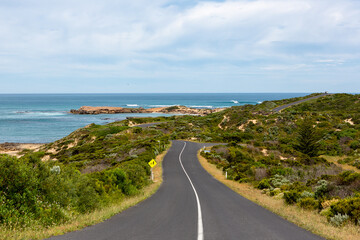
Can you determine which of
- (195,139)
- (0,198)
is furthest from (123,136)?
(0,198)

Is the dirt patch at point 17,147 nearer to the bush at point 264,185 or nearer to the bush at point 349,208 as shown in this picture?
the bush at point 264,185

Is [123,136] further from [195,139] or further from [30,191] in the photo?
[30,191]

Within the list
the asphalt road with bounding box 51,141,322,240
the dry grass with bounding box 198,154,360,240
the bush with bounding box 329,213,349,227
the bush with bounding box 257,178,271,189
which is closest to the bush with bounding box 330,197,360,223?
the bush with bounding box 329,213,349,227

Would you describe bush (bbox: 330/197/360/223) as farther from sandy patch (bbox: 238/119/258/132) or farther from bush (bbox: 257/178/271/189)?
sandy patch (bbox: 238/119/258/132)

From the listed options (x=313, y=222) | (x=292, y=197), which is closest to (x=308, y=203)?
(x=292, y=197)

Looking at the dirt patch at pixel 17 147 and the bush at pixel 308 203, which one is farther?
the dirt patch at pixel 17 147

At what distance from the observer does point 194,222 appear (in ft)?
28.8

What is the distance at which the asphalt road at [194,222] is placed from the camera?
7184 mm

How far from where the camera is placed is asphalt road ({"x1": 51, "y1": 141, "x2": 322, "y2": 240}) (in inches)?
283

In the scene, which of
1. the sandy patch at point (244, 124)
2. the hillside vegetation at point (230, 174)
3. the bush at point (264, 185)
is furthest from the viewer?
the sandy patch at point (244, 124)

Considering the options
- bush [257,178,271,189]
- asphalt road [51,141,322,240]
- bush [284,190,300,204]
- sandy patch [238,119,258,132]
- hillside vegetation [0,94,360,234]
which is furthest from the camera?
sandy patch [238,119,258,132]

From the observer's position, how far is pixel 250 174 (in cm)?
2297

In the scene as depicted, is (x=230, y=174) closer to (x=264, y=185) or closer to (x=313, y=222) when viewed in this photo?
(x=264, y=185)

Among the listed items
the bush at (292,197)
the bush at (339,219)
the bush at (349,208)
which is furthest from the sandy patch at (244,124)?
the bush at (339,219)
